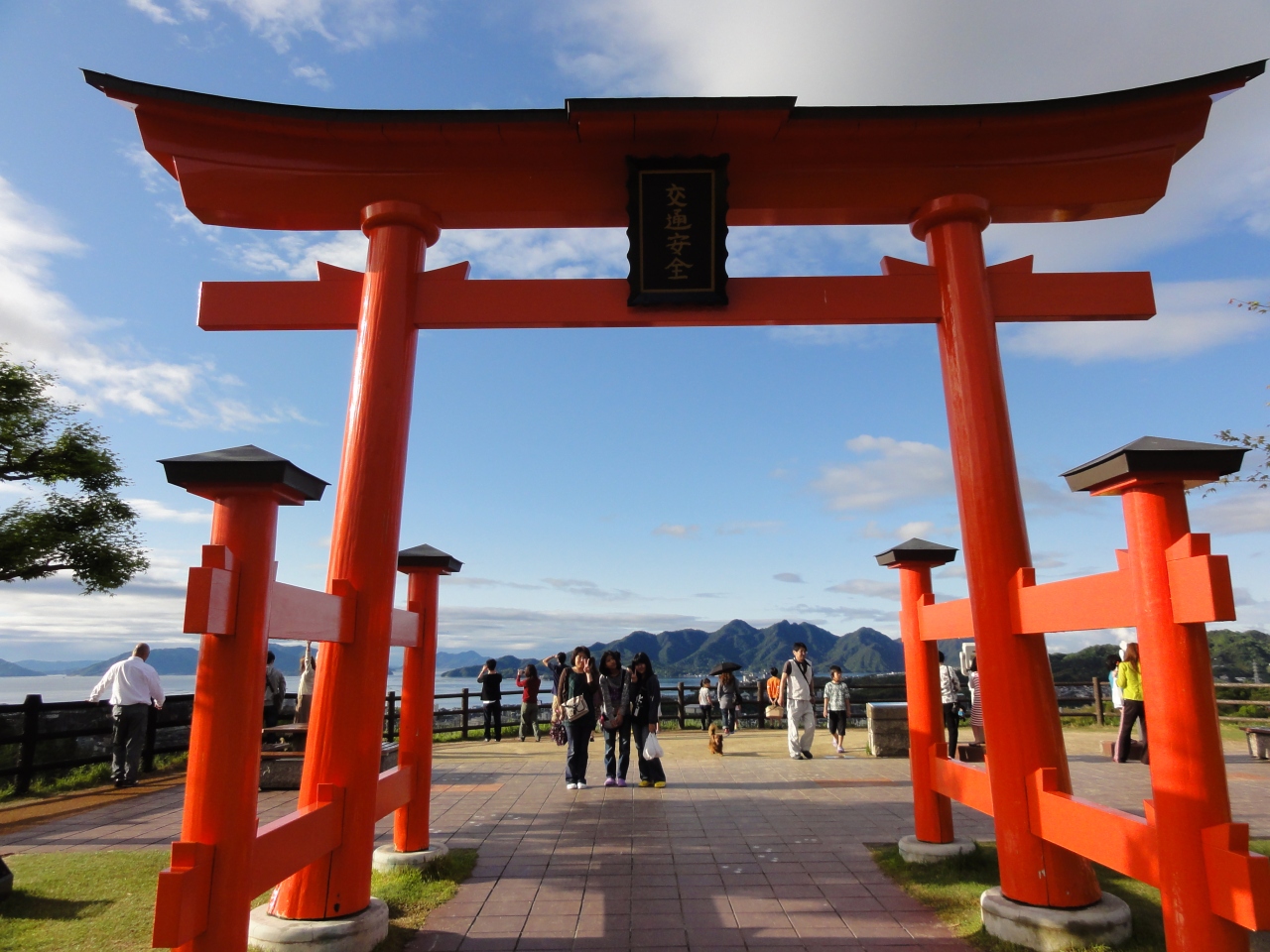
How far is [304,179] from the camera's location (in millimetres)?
5047

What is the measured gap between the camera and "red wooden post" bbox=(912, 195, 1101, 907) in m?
3.82

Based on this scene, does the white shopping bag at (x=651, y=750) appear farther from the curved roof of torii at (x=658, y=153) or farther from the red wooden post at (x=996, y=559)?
the curved roof of torii at (x=658, y=153)

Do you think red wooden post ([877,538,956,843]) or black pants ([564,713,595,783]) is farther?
black pants ([564,713,595,783])

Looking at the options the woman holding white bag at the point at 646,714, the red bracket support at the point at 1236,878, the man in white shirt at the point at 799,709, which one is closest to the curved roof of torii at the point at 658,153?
the red bracket support at the point at 1236,878

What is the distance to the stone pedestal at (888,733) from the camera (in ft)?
35.9

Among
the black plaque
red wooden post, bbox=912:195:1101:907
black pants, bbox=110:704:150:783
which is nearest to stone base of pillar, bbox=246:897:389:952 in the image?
red wooden post, bbox=912:195:1101:907

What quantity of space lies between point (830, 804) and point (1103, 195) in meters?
5.82

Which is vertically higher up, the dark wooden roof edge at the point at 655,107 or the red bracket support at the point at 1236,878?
the dark wooden roof edge at the point at 655,107

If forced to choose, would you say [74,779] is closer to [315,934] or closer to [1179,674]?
[315,934]

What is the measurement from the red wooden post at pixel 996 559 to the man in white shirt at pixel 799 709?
22.3 ft

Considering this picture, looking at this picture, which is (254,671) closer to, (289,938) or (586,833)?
(289,938)

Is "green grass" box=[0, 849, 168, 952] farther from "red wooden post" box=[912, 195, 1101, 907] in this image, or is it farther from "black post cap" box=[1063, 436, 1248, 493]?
"black post cap" box=[1063, 436, 1248, 493]

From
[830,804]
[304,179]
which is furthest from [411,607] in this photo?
[830,804]

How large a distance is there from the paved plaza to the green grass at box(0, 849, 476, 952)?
0.19 meters
